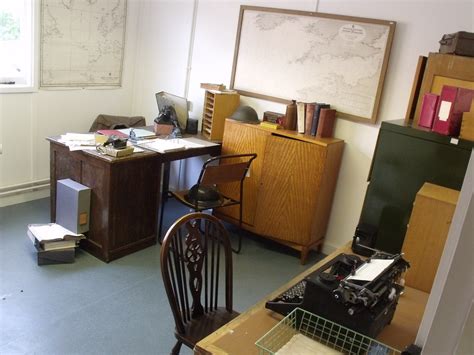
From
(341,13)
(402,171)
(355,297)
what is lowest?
(355,297)

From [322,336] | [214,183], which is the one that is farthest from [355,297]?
[214,183]

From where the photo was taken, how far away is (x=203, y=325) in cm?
190

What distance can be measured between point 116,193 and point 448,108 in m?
2.16

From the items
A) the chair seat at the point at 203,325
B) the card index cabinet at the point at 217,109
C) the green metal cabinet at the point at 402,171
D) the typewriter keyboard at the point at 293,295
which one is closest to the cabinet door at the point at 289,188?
the card index cabinet at the point at 217,109

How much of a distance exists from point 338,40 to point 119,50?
2.23 m

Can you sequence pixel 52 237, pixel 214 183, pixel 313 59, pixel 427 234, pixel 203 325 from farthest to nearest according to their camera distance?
pixel 313 59 → pixel 214 183 → pixel 52 237 → pixel 203 325 → pixel 427 234

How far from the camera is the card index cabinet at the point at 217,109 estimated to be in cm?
391

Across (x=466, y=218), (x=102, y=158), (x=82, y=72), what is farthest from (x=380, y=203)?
(x=82, y=72)

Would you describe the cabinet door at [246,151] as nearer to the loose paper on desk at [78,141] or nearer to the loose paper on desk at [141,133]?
the loose paper on desk at [141,133]

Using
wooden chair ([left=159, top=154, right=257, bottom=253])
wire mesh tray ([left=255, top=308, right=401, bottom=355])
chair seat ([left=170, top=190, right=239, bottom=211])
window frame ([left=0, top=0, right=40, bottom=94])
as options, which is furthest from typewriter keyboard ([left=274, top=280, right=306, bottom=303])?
window frame ([left=0, top=0, right=40, bottom=94])

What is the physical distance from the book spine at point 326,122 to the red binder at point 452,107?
50.4 inches

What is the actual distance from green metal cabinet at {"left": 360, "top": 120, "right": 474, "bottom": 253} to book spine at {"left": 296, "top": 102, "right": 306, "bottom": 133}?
3.93ft

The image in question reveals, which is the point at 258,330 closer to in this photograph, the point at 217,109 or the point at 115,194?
the point at 115,194

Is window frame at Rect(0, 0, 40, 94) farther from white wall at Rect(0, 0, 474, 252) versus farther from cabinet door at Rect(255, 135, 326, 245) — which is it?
cabinet door at Rect(255, 135, 326, 245)
